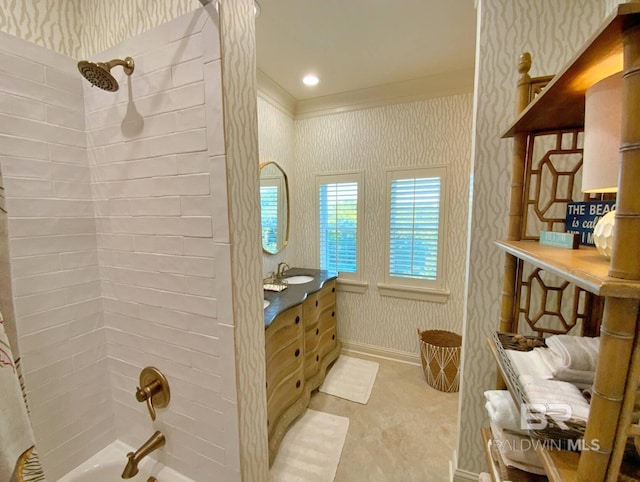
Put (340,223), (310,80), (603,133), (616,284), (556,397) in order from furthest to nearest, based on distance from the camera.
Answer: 1. (340,223)
2. (310,80)
3. (556,397)
4. (603,133)
5. (616,284)

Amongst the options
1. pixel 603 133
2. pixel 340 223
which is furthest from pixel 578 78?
pixel 340 223

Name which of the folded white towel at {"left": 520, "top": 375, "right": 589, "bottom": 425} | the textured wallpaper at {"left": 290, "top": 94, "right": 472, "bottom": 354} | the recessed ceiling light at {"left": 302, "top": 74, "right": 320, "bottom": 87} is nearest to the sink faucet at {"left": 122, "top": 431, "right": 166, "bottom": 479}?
the folded white towel at {"left": 520, "top": 375, "right": 589, "bottom": 425}

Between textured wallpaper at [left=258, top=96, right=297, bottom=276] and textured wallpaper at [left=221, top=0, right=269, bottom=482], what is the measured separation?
4.47 feet

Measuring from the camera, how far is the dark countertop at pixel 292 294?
1.58 m

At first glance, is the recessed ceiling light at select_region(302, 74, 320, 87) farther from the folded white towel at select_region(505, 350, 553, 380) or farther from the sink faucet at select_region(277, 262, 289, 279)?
the folded white towel at select_region(505, 350, 553, 380)

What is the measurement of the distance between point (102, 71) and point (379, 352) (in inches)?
111

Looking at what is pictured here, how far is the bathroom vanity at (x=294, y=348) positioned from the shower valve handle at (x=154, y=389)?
0.51 m

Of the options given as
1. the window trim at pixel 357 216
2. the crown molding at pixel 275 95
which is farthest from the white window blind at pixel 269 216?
the crown molding at pixel 275 95

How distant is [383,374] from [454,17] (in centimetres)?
276

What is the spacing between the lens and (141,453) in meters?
1.05

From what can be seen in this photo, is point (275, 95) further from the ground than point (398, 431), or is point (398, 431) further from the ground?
point (275, 95)

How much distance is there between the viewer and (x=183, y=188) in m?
0.91

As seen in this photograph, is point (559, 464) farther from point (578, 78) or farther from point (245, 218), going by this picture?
point (245, 218)

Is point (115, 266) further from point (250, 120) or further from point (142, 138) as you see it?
point (250, 120)
